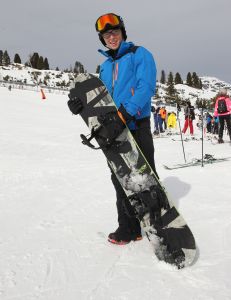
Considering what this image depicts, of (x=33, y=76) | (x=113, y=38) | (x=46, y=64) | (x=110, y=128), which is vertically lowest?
(x=110, y=128)

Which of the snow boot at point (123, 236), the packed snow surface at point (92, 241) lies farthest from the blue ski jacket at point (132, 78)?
the packed snow surface at point (92, 241)

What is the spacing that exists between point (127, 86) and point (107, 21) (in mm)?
653

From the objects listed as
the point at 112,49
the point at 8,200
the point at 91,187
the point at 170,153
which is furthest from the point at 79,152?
the point at 112,49

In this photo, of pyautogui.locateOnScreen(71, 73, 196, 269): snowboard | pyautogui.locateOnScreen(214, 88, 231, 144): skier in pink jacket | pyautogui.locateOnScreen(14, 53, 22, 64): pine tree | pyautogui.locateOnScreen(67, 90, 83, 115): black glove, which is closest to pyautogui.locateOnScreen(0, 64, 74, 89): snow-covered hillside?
pyautogui.locateOnScreen(14, 53, 22, 64): pine tree

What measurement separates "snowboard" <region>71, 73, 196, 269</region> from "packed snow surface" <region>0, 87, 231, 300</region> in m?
0.18

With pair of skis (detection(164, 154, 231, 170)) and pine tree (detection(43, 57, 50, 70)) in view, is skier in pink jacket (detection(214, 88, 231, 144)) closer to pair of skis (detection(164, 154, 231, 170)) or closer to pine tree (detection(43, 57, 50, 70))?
pair of skis (detection(164, 154, 231, 170))

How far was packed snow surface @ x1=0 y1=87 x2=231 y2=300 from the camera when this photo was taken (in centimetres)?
250

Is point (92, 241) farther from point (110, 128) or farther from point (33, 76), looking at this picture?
point (33, 76)

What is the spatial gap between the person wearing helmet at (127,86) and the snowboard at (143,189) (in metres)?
0.13

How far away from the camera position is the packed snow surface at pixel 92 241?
8.21ft

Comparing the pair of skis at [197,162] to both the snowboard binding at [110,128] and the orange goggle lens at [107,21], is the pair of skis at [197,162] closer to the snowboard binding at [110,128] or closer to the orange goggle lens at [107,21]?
the snowboard binding at [110,128]

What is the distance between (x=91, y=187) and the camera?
224 inches

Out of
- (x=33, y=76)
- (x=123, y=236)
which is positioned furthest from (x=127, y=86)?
(x=33, y=76)

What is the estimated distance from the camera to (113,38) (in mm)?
3176
